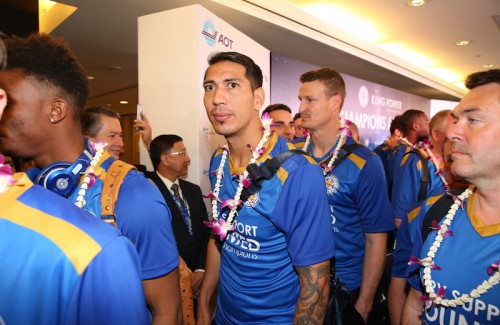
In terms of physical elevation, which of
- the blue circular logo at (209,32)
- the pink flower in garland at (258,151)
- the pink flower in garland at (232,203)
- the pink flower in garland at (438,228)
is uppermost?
the blue circular logo at (209,32)

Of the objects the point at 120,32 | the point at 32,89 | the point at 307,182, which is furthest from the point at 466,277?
the point at 120,32

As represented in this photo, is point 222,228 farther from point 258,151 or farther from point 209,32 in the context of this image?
point 209,32

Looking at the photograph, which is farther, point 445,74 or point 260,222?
point 445,74

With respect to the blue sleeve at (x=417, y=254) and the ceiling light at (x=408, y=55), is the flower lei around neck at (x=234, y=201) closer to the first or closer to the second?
the blue sleeve at (x=417, y=254)

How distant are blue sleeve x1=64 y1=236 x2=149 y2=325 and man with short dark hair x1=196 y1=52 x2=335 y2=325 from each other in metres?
0.83

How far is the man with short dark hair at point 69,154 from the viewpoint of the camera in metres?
1.13

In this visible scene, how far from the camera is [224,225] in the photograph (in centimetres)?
160

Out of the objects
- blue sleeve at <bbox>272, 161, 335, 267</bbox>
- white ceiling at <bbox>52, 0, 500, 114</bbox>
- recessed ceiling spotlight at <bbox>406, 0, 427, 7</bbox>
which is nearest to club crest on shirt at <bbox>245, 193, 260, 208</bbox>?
blue sleeve at <bbox>272, 161, 335, 267</bbox>

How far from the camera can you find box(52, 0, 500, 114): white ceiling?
4.38 meters

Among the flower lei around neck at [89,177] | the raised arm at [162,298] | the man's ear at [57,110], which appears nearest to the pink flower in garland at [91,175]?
the flower lei around neck at [89,177]

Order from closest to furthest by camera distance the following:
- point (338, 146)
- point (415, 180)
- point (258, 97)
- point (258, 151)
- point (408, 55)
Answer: point (258, 151)
point (258, 97)
point (338, 146)
point (415, 180)
point (408, 55)

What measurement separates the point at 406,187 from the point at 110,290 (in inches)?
98.1

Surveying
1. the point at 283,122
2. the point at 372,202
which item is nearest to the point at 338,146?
the point at 372,202

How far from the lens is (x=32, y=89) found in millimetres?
1124
